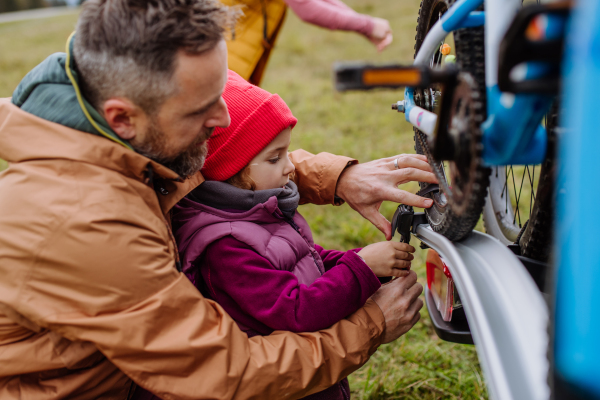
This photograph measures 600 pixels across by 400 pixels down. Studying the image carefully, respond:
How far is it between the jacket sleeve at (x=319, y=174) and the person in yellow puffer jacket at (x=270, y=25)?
3.13 ft

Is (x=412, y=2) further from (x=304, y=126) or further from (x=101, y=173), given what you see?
(x=101, y=173)

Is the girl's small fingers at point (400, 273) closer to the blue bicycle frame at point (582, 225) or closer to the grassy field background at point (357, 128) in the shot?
the grassy field background at point (357, 128)

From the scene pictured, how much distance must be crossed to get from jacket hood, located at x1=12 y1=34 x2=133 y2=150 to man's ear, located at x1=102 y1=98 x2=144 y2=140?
0.07 ft

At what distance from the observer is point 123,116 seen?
1.41m

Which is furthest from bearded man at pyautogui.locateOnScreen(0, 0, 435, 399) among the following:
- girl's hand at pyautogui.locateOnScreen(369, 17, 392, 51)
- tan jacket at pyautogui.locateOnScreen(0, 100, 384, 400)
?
girl's hand at pyautogui.locateOnScreen(369, 17, 392, 51)

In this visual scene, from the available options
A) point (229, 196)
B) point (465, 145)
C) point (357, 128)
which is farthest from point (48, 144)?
point (357, 128)

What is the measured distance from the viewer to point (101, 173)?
1291mm

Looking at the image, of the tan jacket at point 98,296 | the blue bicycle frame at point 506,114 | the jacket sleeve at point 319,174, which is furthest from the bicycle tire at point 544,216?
the jacket sleeve at point 319,174

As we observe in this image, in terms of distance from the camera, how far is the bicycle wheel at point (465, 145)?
3.22ft

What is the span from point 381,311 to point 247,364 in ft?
1.60

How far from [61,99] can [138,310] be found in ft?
1.90

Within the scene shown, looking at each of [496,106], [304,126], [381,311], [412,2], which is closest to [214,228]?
[381,311]

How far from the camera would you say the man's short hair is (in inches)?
51.8

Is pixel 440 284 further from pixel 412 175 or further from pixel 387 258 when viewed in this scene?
pixel 412 175
